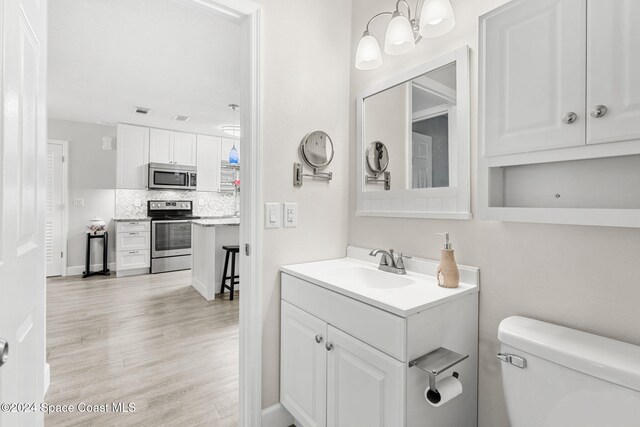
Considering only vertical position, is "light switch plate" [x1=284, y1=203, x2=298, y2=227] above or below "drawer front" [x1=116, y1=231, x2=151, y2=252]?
above

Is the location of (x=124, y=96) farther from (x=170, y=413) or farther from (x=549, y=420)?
(x=549, y=420)

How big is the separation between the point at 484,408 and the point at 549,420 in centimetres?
42

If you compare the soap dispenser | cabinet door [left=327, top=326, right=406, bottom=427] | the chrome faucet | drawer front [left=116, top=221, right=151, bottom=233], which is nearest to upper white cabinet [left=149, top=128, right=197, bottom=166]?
drawer front [left=116, top=221, right=151, bottom=233]

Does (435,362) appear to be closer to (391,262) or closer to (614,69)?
(391,262)

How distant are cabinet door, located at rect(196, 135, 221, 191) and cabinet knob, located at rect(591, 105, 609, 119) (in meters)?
5.80

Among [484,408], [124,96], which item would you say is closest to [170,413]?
[484,408]

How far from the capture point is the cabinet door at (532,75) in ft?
2.83

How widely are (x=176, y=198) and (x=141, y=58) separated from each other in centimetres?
340

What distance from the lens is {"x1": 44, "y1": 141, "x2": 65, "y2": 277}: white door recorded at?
4895 mm

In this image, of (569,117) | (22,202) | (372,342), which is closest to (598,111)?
(569,117)

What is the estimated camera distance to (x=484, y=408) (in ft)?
4.18

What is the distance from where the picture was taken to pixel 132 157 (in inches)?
204

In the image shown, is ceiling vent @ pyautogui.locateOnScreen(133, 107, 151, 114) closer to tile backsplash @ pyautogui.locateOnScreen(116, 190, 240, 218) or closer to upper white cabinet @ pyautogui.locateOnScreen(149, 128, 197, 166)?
upper white cabinet @ pyautogui.locateOnScreen(149, 128, 197, 166)

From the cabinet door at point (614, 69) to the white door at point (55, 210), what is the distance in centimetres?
638
